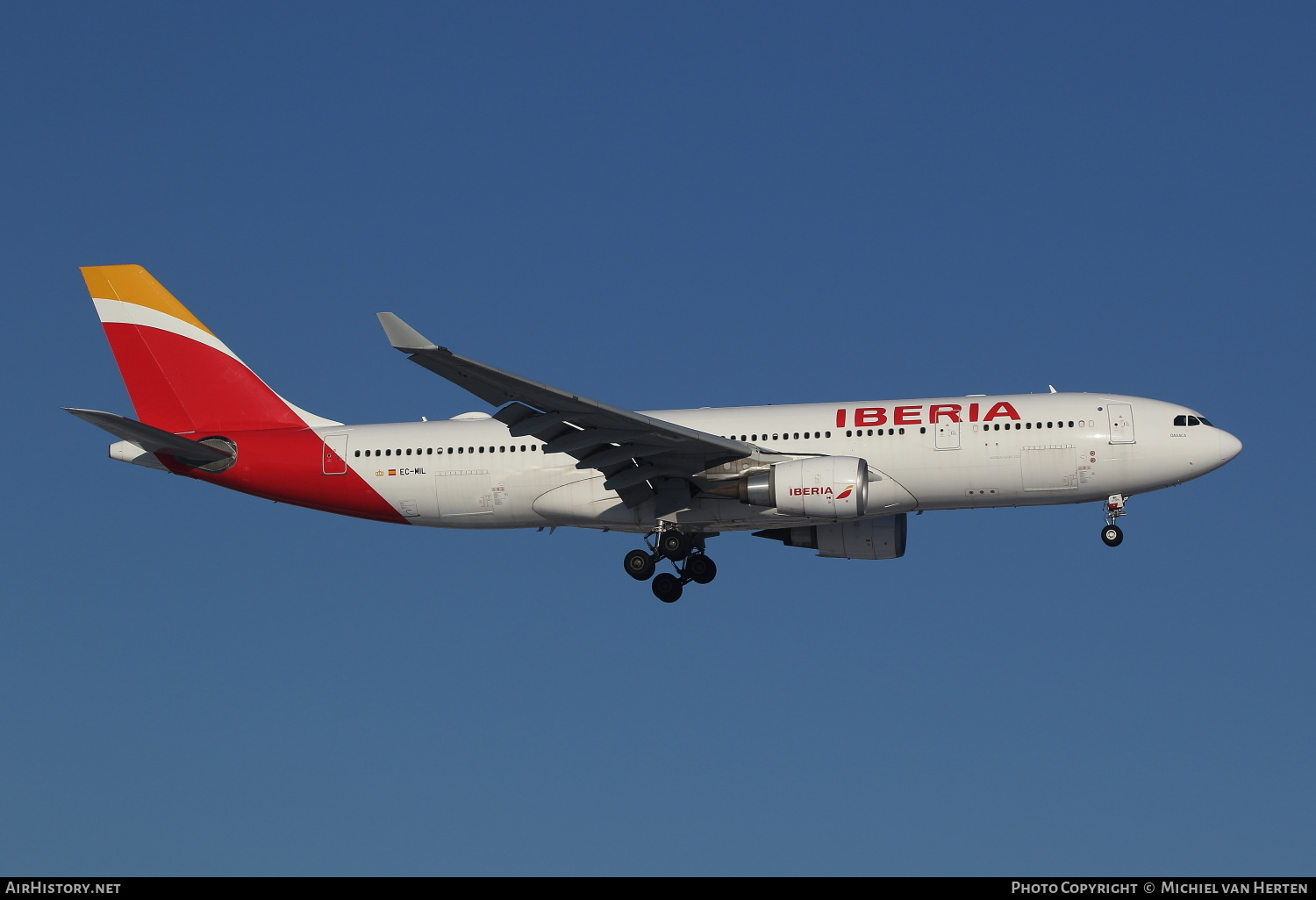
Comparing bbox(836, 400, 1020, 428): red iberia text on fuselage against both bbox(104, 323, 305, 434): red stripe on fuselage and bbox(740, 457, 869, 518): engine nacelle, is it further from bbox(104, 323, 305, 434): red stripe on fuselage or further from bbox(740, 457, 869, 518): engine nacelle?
bbox(104, 323, 305, 434): red stripe on fuselage

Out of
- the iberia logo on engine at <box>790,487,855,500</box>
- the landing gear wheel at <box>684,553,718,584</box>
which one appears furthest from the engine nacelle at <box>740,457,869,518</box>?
the landing gear wheel at <box>684,553,718,584</box>

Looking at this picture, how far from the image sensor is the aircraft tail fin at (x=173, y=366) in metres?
45.6

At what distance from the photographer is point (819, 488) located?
128 feet

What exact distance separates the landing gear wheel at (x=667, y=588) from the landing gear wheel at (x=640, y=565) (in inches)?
22.6

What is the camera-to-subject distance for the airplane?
130 feet

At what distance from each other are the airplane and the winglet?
6.93 ft

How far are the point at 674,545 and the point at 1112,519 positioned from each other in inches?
467

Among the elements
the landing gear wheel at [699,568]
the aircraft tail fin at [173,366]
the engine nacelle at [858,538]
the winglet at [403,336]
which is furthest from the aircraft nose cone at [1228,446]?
the aircraft tail fin at [173,366]

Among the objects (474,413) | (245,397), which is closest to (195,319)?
(245,397)

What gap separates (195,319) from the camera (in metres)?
47.2

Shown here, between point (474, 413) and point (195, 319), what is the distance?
31.9ft

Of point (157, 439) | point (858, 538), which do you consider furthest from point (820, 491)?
point (157, 439)
